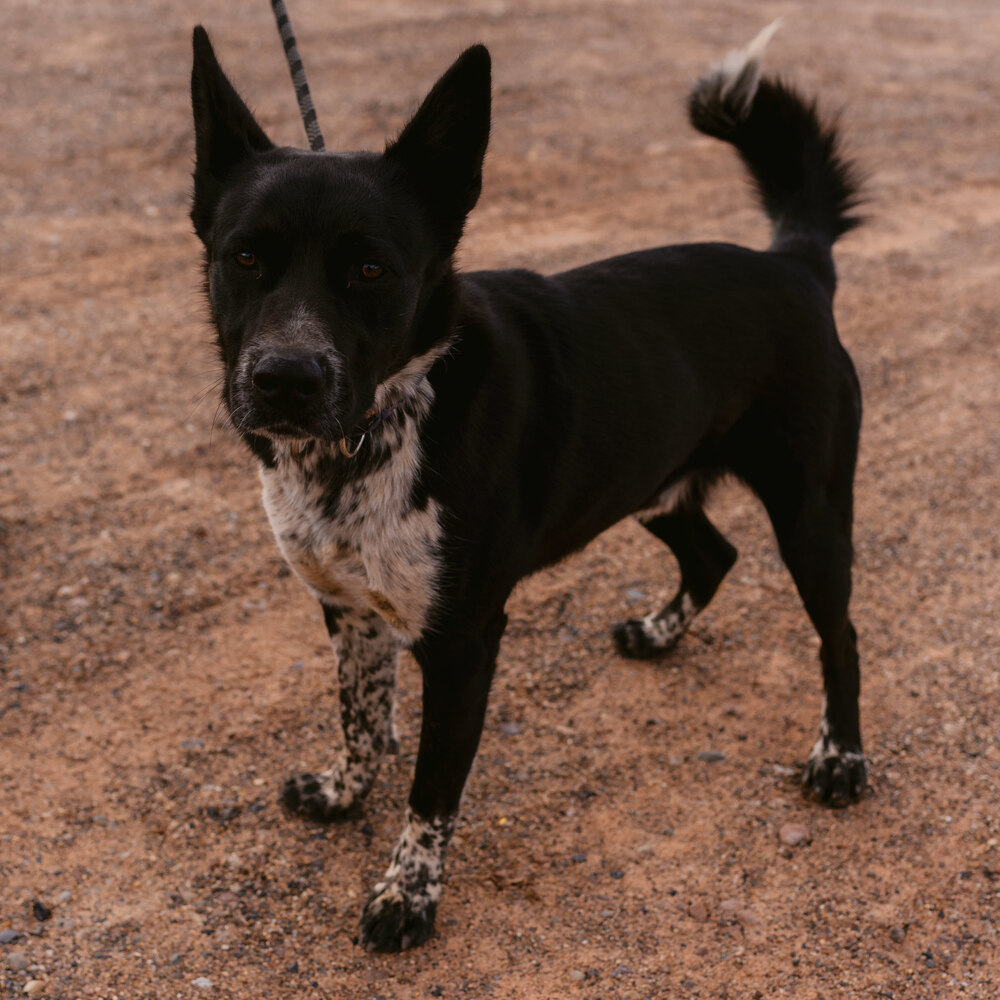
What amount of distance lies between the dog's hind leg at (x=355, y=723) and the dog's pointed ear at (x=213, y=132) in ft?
3.96

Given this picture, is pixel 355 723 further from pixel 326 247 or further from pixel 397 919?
pixel 326 247

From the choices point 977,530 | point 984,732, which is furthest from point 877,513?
point 984,732

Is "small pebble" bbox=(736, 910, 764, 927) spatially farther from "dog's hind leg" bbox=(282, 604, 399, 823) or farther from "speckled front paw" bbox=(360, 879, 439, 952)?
"dog's hind leg" bbox=(282, 604, 399, 823)

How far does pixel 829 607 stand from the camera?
3396 millimetres

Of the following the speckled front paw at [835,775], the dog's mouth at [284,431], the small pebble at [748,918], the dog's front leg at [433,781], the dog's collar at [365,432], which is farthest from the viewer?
the speckled front paw at [835,775]

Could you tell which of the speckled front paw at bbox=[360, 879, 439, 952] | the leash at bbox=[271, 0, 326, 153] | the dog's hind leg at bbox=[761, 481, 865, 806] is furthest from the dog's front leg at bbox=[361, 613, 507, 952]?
the leash at bbox=[271, 0, 326, 153]

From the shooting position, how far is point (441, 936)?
3.00m

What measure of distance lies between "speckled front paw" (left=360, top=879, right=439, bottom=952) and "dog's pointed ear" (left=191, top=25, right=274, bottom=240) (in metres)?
1.81

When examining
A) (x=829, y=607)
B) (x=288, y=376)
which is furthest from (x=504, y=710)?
(x=288, y=376)

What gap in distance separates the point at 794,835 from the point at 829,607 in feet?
2.31

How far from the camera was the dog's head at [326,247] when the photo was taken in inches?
95.3

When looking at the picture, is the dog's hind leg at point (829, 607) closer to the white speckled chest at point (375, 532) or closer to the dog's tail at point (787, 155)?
the dog's tail at point (787, 155)

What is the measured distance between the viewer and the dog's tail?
137 inches

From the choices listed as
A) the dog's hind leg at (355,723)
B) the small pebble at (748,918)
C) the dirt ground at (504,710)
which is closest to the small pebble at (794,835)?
the dirt ground at (504,710)
